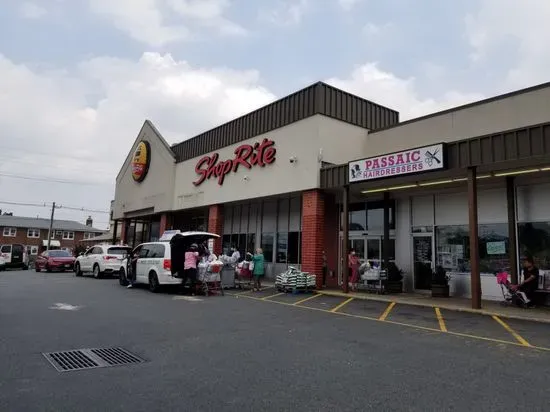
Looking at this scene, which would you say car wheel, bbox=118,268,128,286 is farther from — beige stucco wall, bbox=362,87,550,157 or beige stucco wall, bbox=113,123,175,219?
beige stucco wall, bbox=362,87,550,157

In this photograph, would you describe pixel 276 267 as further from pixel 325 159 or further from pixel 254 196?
pixel 325 159

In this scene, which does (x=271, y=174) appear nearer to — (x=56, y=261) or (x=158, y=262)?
(x=158, y=262)

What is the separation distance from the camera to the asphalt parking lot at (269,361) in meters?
4.84

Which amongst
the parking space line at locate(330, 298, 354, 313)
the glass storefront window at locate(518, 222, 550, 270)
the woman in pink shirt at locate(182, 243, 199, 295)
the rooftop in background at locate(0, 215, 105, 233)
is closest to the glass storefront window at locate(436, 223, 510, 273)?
the glass storefront window at locate(518, 222, 550, 270)

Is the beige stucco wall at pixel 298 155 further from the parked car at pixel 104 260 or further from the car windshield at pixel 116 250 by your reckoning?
the parked car at pixel 104 260

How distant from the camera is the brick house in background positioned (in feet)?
218

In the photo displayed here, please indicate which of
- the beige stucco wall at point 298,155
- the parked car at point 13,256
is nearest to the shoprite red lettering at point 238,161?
the beige stucco wall at point 298,155

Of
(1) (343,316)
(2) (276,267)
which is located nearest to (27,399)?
(1) (343,316)

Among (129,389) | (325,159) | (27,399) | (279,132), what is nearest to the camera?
(27,399)

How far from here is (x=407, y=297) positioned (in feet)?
50.2

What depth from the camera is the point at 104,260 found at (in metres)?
22.7

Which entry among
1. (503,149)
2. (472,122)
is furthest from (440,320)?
(472,122)

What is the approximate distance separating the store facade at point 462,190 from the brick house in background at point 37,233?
5491 cm

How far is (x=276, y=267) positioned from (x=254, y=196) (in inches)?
145
